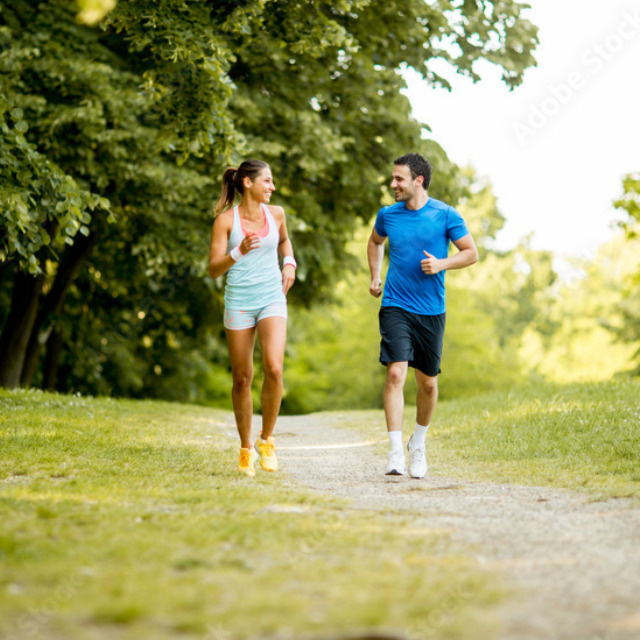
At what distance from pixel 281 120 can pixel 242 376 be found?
9.73 meters

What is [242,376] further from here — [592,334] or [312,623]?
[592,334]

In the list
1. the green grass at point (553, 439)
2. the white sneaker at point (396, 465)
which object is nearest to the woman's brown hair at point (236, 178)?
the white sneaker at point (396, 465)

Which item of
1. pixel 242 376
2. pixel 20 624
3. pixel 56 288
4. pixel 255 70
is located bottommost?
pixel 20 624

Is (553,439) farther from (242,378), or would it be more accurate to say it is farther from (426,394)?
(242,378)

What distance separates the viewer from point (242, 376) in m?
6.80

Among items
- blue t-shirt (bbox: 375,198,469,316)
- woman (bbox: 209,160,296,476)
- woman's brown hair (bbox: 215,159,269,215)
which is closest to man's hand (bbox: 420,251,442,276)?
blue t-shirt (bbox: 375,198,469,316)

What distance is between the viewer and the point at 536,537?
14.5 ft

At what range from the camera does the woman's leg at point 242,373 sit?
265 inches

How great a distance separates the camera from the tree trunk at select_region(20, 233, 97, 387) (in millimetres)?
16891

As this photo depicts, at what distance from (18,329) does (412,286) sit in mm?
11726

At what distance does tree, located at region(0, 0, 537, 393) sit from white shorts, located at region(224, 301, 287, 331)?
11.6 ft

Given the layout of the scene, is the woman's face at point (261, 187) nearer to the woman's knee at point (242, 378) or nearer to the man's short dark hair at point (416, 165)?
the man's short dark hair at point (416, 165)

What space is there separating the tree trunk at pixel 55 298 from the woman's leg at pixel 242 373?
10.2 metres

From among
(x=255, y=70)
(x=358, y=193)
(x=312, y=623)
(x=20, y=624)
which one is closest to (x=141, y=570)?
(x=20, y=624)
